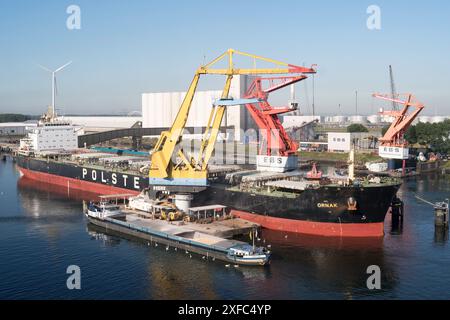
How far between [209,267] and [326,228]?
38.8ft

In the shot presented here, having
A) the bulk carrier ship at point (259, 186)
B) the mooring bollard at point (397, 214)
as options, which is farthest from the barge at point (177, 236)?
the mooring bollard at point (397, 214)

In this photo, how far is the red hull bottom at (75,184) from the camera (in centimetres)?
5819

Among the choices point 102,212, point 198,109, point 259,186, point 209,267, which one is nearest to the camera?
point 209,267

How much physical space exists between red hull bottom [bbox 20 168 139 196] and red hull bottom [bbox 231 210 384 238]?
19.1 m

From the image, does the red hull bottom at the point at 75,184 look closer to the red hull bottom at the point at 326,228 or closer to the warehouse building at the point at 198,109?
the red hull bottom at the point at 326,228

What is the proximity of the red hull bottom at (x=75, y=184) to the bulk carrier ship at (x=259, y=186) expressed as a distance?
0.70 feet

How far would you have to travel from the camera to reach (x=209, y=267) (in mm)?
32094

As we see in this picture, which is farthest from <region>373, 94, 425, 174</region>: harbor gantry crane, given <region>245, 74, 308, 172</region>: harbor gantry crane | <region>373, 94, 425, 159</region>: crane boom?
<region>245, 74, 308, 172</region>: harbor gantry crane

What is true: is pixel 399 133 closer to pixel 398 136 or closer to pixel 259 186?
pixel 398 136

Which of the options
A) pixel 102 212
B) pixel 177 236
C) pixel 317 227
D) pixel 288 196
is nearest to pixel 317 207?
pixel 317 227

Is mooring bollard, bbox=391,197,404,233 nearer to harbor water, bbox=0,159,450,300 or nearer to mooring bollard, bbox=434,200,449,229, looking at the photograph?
harbor water, bbox=0,159,450,300

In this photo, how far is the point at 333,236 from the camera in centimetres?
3916

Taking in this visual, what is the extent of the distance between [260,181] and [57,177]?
33.4 metres

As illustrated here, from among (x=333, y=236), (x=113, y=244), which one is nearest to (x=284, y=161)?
(x=333, y=236)
